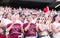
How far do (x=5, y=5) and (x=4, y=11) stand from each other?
9 cm

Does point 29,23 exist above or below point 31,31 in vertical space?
above

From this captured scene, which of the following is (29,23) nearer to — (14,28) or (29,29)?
(29,29)

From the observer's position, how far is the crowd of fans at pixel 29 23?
3.08 m

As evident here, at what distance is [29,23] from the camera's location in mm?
3131

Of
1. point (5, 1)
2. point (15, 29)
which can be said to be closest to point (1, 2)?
point (5, 1)

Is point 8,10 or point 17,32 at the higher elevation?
point 8,10

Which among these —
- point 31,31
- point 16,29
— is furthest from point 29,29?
point 16,29

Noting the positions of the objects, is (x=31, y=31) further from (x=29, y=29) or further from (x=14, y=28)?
(x=14, y=28)

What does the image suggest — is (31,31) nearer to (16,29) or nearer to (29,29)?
(29,29)

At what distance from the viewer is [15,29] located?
3082mm

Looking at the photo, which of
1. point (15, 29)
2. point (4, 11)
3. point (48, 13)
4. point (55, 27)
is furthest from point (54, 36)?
point (4, 11)

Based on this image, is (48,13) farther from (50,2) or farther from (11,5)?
(11,5)

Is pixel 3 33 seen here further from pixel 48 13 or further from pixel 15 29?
pixel 48 13

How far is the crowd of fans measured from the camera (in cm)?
308
